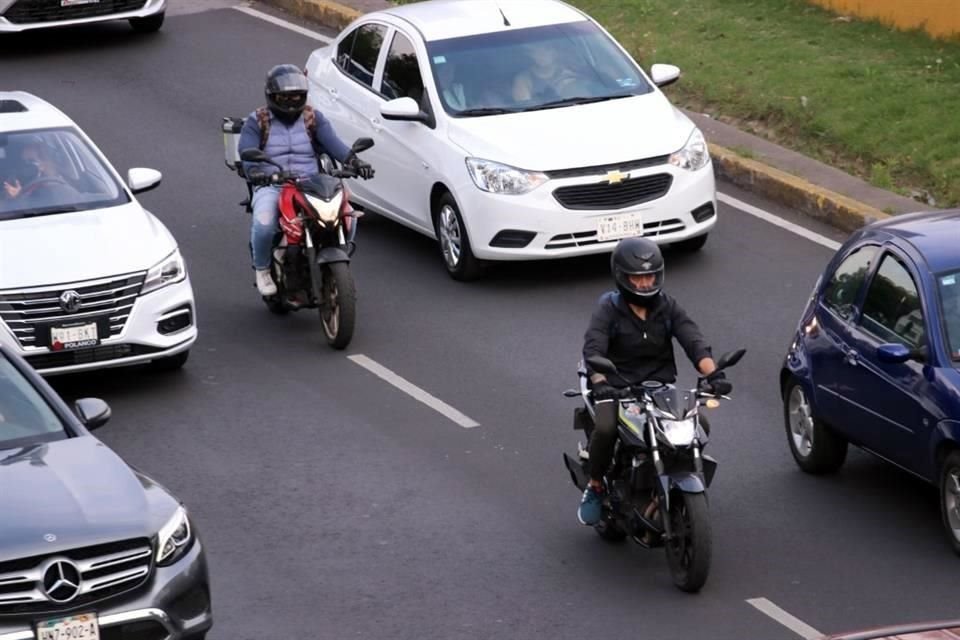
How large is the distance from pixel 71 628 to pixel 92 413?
1631 mm

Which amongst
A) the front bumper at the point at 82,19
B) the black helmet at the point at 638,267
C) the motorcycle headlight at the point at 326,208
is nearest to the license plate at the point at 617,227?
the motorcycle headlight at the point at 326,208

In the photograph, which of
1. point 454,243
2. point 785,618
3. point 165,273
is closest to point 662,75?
point 454,243

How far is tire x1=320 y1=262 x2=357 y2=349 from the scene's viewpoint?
48.8 ft

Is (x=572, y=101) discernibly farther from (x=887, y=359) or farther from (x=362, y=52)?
(x=887, y=359)

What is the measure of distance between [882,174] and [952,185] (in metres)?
0.71

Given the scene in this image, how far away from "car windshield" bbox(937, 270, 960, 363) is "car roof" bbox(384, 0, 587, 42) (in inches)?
266

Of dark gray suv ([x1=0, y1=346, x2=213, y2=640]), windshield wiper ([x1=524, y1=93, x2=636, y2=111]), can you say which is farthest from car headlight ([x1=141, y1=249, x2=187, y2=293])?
dark gray suv ([x1=0, y1=346, x2=213, y2=640])

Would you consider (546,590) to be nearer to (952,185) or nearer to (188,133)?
(952,185)

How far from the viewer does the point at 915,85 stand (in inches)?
758

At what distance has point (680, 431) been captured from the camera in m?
10.6

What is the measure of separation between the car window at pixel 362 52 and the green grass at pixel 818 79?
3.72 metres

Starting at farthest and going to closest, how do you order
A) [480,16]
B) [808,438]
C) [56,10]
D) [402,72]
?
[56,10], [480,16], [402,72], [808,438]

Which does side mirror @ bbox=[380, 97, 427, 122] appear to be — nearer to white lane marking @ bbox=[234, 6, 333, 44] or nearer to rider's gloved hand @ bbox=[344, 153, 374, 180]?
rider's gloved hand @ bbox=[344, 153, 374, 180]

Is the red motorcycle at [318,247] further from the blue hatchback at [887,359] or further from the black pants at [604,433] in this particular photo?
the black pants at [604,433]
